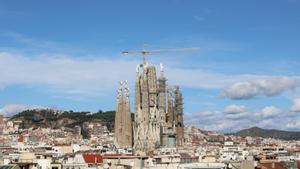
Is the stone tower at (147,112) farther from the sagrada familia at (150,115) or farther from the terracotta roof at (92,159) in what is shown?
the terracotta roof at (92,159)

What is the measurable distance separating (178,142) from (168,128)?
4.26 m

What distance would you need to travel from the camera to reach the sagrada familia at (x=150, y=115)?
148625 mm

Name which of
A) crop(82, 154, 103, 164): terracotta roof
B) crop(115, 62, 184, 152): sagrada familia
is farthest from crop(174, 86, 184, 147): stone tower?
crop(82, 154, 103, 164): terracotta roof

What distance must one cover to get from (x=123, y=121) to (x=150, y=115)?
1113 cm

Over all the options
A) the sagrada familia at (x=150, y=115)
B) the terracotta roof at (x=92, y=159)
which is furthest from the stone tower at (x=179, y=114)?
the terracotta roof at (x=92, y=159)

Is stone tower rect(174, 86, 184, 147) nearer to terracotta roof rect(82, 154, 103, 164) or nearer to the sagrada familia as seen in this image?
the sagrada familia

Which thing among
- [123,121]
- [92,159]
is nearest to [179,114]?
[123,121]

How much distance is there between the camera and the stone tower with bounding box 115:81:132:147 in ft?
516

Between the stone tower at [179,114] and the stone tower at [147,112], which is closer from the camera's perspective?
the stone tower at [147,112]

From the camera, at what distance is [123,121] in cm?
16025

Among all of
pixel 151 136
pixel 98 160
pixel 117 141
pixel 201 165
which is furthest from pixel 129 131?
pixel 201 165

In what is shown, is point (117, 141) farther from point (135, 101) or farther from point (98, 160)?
point (98, 160)

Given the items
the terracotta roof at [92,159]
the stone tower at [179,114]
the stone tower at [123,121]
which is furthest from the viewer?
the stone tower at [179,114]

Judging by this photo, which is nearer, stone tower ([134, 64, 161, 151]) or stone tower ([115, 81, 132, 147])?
stone tower ([134, 64, 161, 151])
